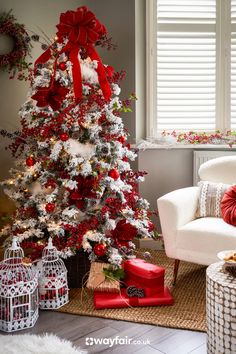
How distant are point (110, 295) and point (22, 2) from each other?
2589mm

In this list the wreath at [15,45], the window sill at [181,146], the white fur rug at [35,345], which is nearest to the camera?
the white fur rug at [35,345]

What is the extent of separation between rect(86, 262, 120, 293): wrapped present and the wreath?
5.75 ft

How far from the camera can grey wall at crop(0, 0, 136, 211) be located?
3.93 m

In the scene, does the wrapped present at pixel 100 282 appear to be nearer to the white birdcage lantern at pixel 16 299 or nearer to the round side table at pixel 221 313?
the white birdcage lantern at pixel 16 299

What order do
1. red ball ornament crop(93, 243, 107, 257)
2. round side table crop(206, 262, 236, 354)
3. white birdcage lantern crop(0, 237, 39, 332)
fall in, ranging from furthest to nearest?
1. red ball ornament crop(93, 243, 107, 257)
2. white birdcage lantern crop(0, 237, 39, 332)
3. round side table crop(206, 262, 236, 354)

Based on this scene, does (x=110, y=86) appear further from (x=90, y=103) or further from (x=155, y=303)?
(x=155, y=303)

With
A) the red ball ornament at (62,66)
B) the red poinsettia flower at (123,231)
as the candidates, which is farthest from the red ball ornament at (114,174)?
the red ball ornament at (62,66)

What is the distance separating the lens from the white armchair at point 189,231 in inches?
117

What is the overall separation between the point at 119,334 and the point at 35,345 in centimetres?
48

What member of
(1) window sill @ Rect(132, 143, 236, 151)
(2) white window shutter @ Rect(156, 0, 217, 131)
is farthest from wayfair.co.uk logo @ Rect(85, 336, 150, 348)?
(2) white window shutter @ Rect(156, 0, 217, 131)

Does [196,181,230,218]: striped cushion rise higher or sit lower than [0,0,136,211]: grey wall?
lower

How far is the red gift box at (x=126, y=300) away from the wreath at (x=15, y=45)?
198cm

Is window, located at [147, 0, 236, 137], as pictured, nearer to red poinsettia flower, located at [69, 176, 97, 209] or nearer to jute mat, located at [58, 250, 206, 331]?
red poinsettia flower, located at [69, 176, 97, 209]

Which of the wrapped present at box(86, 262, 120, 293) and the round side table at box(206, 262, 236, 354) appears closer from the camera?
the round side table at box(206, 262, 236, 354)
